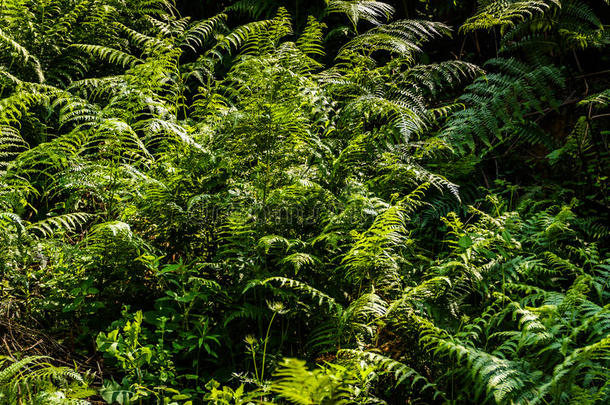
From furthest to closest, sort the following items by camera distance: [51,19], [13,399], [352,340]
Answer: [51,19] → [352,340] → [13,399]

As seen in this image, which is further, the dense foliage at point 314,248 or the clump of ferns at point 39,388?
the dense foliage at point 314,248

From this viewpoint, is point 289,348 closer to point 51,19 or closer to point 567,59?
point 567,59

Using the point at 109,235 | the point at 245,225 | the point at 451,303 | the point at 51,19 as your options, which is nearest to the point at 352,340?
the point at 451,303

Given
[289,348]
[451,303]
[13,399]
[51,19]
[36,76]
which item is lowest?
[289,348]

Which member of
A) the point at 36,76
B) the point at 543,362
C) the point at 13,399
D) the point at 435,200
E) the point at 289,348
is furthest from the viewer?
the point at 36,76

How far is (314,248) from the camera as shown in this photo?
2389 millimetres

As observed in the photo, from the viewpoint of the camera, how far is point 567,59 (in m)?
3.75

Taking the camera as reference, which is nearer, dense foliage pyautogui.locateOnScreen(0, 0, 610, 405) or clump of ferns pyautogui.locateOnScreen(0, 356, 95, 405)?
clump of ferns pyautogui.locateOnScreen(0, 356, 95, 405)

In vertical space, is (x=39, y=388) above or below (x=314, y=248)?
below

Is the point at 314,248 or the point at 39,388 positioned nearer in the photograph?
the point at 39,388

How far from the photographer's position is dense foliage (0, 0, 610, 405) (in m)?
1.90

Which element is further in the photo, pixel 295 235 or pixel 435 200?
pixel 435 200

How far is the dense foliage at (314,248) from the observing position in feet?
6.23

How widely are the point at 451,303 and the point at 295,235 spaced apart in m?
0.89
